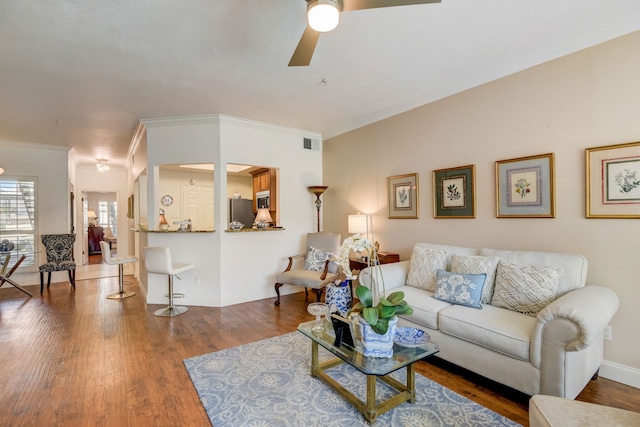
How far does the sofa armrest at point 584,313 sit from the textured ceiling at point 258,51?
6.49 ft

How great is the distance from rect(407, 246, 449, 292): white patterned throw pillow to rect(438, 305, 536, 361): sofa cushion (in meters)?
0.52

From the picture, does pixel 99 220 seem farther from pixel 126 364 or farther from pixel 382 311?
pixel 382 311

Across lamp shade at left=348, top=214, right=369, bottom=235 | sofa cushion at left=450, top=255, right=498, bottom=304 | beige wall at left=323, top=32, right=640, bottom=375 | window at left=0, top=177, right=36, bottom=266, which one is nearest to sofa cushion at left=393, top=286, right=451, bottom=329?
sofa cushion at left=450, top=255, right=498, bottom=304

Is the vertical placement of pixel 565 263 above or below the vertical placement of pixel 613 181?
below

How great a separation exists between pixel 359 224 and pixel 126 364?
119 inches

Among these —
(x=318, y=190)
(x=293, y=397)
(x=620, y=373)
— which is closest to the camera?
(x=293, y=397)

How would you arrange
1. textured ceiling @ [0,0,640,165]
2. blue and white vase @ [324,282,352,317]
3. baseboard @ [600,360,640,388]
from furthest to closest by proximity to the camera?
blue and white vase @ [324,282,352,317]
baseboard @ [600,360,640,388]
textured ceiling @ [0,0,640,165]

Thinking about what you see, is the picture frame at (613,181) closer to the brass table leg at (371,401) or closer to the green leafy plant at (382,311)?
the green leafy plant at (382,311)

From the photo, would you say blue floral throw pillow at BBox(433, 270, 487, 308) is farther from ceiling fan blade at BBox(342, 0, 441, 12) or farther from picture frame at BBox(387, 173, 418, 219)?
ceiling fan blade at BBox(342, 0, 441, 12)

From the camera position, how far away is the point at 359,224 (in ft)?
14.2

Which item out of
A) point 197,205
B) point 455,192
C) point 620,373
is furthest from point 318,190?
point 620,373

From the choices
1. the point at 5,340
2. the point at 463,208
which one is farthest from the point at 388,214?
the point at 5,340

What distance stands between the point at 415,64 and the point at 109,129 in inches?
184

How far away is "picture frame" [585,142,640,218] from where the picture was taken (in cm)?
225
